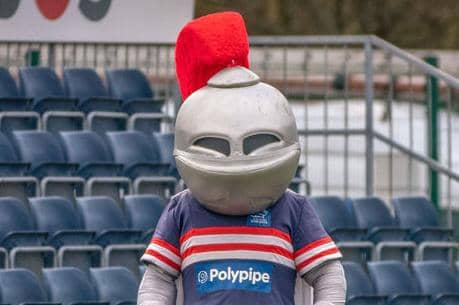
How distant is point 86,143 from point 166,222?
6117 mm

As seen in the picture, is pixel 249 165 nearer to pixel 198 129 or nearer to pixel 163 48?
pixel 198 129

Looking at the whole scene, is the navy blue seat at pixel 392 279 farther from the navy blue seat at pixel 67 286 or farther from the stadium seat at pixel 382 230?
the navy blue seat at pixel 67 286

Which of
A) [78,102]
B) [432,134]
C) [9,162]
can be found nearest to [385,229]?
[432,134]

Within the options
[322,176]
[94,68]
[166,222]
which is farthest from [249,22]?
[166,222]

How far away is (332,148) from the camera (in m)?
14.8

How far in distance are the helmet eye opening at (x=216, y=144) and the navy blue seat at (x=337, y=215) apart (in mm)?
6100

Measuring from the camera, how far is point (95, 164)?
11609 mm

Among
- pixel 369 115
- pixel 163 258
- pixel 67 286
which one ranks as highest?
pixel 163 258

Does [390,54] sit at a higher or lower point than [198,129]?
lower

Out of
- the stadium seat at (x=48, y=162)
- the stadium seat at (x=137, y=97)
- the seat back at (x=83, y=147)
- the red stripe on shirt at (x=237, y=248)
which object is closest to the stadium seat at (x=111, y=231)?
the stadium seat at (x=48, y=162)

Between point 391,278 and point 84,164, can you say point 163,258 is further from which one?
point 84,164

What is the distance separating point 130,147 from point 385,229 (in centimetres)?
192

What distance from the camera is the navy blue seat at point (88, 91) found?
12.6m

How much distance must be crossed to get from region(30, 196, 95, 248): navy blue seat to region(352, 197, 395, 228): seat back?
2357 millimetres
